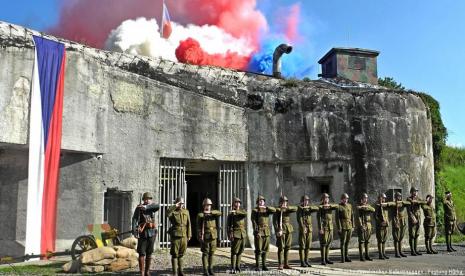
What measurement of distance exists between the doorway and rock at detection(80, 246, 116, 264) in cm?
562

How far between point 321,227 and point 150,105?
5407 mm

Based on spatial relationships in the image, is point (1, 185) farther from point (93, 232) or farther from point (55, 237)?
point (93, 232)

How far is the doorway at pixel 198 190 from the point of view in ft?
48.6

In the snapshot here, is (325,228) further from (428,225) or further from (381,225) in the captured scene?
(428,225)

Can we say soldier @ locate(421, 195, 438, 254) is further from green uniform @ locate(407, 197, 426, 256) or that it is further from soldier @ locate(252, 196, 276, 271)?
soldier @ locate(252, 196, 276, 271)

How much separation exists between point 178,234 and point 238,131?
18.6 feet

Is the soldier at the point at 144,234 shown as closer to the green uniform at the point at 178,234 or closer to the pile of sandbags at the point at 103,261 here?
the green uniform at the point at 178,234

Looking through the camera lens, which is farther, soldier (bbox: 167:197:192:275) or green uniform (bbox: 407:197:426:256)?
green uniform (bbox: 407:197:426:256)

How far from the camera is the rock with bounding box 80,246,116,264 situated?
346 inches

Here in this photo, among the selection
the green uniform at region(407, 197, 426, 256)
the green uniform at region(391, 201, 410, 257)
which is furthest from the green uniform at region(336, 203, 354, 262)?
the green uniform at region(407, 197, 426, 256)

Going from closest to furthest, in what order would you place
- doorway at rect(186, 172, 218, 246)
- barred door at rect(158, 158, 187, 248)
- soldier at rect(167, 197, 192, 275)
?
soldier at rect(167, 197, 192, 275) < barred door at rect(158, 158, 187, 248) < doorway at rect(186, 172, 218, 246)

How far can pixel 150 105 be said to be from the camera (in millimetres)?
12516

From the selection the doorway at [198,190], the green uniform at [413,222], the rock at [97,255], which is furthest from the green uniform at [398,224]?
the rock at [97,255]

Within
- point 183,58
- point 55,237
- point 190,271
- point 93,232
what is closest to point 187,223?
point 190,271
